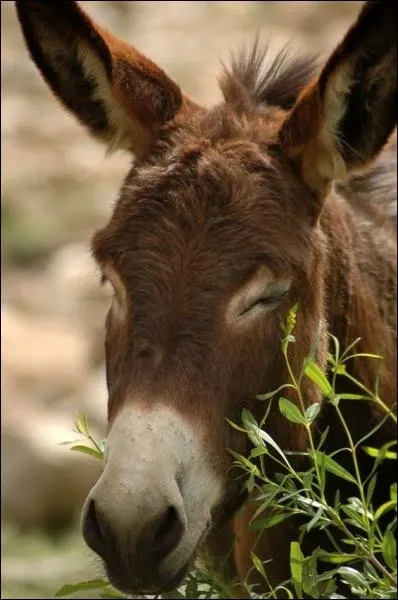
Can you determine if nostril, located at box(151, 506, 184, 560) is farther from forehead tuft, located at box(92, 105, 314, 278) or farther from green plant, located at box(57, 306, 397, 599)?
forehead tuft, located at box(92, 105, 314, 278)

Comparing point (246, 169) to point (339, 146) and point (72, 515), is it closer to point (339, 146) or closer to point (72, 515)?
point (339, 146)

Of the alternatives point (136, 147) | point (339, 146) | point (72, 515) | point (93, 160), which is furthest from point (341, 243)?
point (93, 160)

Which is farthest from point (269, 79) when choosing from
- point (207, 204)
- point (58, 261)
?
point (58, 261)

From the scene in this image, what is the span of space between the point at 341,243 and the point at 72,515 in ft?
11.1

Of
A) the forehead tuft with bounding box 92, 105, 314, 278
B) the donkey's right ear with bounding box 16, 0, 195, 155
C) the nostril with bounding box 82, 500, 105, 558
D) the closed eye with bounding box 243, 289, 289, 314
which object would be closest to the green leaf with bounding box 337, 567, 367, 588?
the nostril with bounding box 82, 500, 105, 558

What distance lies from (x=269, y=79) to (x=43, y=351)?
14.0 feet

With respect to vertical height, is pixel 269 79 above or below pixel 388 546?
above

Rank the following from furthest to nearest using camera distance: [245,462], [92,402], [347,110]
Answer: [92,402] → [347,110] → [245,462]

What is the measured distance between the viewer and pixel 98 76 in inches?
138

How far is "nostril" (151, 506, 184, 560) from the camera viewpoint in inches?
110

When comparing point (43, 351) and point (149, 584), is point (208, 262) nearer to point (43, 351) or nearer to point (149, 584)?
point (149, 584)

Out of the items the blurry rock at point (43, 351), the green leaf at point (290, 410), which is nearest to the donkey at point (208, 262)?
the green leaf at point (290, 410)

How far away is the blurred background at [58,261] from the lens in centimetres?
655

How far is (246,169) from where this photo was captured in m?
3.24
